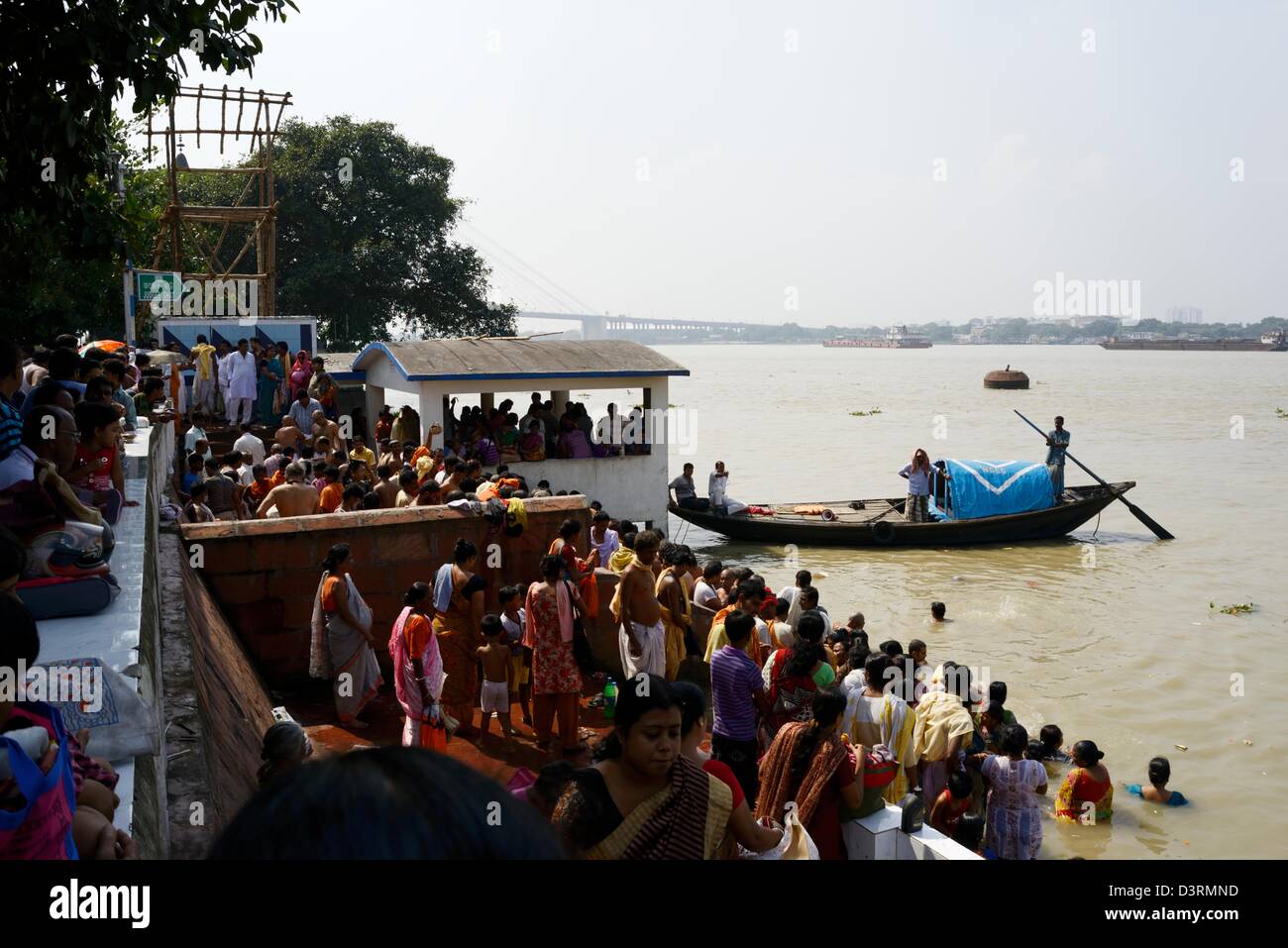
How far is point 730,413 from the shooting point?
203 feet

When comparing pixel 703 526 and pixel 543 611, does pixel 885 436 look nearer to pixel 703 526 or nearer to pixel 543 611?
pixel 703 526

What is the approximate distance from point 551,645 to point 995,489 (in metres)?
15.0

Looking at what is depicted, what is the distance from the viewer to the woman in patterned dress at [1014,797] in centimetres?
671

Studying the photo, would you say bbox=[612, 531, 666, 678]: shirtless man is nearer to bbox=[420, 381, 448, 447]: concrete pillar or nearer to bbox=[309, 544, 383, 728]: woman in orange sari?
bbox=[309, 544, 383, 728]: woman in orange sari

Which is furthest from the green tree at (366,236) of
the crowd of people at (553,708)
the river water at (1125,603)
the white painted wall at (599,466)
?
the crowd of people at (553,708)

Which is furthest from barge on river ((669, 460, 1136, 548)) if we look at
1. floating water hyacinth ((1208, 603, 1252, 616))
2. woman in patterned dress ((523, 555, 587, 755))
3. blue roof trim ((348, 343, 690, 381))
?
woman in patterned dress ((523, 555, 587, 755))

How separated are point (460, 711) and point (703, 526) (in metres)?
13.0

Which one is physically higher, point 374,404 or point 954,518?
point 374,404

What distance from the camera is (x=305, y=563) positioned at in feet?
27.6

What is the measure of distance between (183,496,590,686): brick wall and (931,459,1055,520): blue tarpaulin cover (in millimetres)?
13342

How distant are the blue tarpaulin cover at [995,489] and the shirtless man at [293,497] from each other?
1401cm

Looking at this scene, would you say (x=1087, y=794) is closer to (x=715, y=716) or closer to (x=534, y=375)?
(x=715, y=716)

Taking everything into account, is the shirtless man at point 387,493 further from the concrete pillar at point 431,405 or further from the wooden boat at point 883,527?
the wooden boat at point 883,527

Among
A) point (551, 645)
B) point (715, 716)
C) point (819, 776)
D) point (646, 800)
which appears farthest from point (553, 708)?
point (646, 800)
